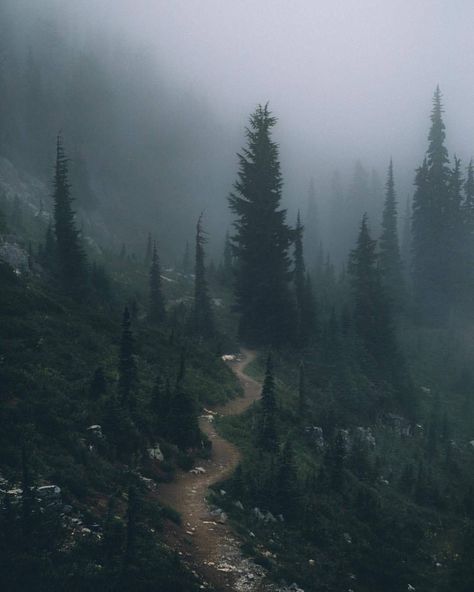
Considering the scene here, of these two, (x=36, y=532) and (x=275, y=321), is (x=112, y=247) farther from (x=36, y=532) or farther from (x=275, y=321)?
(x=36, y=532)

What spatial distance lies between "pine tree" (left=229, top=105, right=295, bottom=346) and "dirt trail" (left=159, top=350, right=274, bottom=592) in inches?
903

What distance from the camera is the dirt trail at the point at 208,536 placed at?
Result: 50.0ft

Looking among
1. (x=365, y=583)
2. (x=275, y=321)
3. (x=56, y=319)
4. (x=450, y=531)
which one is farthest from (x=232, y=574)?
(x=275, y=321)

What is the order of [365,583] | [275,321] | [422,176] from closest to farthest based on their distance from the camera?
[365,583]
[275,321]
[422,176]

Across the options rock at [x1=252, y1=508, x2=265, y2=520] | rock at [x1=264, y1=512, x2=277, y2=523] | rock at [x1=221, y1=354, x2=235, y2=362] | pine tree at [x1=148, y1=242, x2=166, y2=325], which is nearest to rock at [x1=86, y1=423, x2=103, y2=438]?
rock at [x1=252, y1=508, x2=265, y2=520]

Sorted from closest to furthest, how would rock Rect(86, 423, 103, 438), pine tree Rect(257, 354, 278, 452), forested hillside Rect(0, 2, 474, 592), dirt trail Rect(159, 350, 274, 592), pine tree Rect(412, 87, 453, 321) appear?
dirt trail Rect(159, 350, 274, 592) < forested hillside Rect(0, 2, 474, 592) < rock Rect(86, 423, 103, 438) < pine tree Rect(257, 354, 278, 452) < pine tree Rect(412, 87, 453, 321)

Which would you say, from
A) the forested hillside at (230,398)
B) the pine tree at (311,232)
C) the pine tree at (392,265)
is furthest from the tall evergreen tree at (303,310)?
the pine tree at (311,232)

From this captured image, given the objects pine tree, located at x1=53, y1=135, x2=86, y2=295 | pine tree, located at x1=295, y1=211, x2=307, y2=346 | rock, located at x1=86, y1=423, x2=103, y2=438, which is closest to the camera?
rock, located at x1=86, y1=423, x2=103, y2=438

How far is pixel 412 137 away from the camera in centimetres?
14475

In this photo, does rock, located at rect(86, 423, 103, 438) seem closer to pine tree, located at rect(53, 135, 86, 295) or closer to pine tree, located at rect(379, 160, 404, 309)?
pine tree, located at rect(53, 135, 86, 295)

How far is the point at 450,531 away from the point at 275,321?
23.9m

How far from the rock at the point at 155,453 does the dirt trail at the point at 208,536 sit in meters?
0.90

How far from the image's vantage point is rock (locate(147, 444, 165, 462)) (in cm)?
2078

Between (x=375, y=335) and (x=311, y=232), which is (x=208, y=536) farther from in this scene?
(x=311, y=232)
